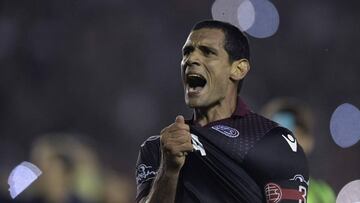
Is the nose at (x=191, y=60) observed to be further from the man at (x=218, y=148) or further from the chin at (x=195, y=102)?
the chin at (x=195, y=102)

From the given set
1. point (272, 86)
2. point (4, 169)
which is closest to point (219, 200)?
point (4, 169)

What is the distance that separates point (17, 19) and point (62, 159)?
4.66 metres

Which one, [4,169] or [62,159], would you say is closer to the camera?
[62,159]

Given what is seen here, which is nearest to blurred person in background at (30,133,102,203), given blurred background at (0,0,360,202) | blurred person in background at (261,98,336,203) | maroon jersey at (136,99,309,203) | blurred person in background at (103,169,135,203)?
blurred person in background at (103,169,135,203)

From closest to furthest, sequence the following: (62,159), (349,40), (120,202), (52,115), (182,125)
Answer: (182,125) < (62,159) < (120,202) < (52,115) < (349,40)

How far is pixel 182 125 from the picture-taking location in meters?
2.98

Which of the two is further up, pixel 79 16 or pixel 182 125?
pixel 182 125

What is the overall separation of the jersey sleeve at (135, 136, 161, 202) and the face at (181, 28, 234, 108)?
197mm

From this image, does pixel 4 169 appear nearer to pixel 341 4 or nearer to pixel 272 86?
pixel 272 86

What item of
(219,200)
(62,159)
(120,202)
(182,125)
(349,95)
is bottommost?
(349,95)

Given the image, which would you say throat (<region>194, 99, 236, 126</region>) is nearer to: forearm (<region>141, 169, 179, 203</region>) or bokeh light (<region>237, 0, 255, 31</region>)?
forearm (<region>141, 169, 179, 203</region>)

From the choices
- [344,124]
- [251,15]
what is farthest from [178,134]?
[251,15]

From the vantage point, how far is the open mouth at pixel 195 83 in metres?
Result: 3.36

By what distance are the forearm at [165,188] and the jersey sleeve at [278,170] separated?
260mm
